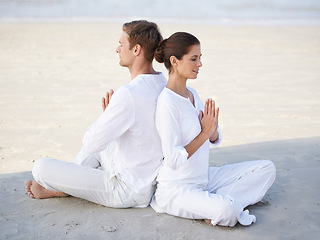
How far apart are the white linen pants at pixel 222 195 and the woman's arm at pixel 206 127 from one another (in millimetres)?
265

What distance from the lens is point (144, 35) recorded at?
305 centimetres

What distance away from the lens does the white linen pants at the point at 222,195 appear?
3.02 m

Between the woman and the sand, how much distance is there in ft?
0.37

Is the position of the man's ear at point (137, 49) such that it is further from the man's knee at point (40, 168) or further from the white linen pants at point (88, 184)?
the man's knee at point (40, 168)

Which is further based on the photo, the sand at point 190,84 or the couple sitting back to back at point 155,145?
the sand at point 190,84

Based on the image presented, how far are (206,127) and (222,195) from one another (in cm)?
46

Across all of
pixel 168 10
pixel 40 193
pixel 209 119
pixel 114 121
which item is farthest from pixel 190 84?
pixel 168 10

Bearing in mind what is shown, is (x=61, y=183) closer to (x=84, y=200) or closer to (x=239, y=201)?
(x=84, y=200)

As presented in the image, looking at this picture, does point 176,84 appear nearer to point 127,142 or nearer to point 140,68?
point 140,68

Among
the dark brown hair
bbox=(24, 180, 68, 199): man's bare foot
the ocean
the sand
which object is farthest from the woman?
the ocean

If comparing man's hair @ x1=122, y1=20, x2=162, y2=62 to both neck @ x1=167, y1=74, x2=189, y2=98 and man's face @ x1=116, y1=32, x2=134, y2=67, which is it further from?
neck @ x1=167, y1=74, x2=189, y2=98

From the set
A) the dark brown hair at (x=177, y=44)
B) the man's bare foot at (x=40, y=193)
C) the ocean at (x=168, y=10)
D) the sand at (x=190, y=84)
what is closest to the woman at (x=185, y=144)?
the dark brown hair at (x=177, y=44)

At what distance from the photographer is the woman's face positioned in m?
3.02

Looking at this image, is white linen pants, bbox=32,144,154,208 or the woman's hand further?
white linen pants, bbox=32,144,154,208
